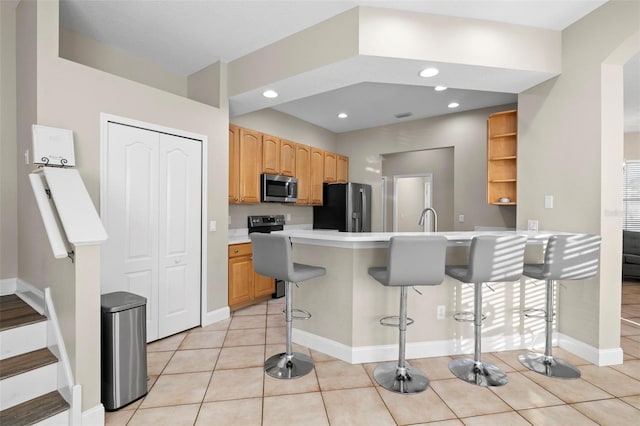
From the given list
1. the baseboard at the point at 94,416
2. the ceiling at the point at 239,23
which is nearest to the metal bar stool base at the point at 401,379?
the baseboard at the point at 94,416

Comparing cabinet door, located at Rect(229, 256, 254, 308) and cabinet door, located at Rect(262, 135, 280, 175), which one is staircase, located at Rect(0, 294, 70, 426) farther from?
cabinet door, located at Rect(262, 135, 280, 175)

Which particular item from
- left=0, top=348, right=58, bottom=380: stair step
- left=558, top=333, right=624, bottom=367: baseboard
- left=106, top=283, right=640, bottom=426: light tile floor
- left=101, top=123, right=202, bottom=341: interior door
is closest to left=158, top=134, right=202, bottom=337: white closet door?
left=101, top=123, right=202, bottom=341: interior door

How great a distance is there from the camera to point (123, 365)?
2.00m

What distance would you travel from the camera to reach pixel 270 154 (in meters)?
4.53

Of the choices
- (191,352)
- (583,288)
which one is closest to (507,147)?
(583,288)

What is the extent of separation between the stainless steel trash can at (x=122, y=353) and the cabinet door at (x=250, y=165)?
221 cm

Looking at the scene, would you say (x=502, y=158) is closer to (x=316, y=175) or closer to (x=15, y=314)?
(x=316, y=175)

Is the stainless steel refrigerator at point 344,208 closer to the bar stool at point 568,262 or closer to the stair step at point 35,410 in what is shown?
the bar stool at point 568,262

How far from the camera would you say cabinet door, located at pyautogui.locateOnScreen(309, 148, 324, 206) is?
5.42 m

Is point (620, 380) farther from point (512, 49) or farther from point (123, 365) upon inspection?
point (123, 365)

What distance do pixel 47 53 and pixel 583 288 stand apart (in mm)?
4657

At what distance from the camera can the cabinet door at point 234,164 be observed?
3.96 metres

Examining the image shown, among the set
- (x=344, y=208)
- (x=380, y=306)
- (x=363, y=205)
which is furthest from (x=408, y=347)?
(x=363, y=205)

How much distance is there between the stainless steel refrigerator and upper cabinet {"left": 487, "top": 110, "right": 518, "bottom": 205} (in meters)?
2.18
